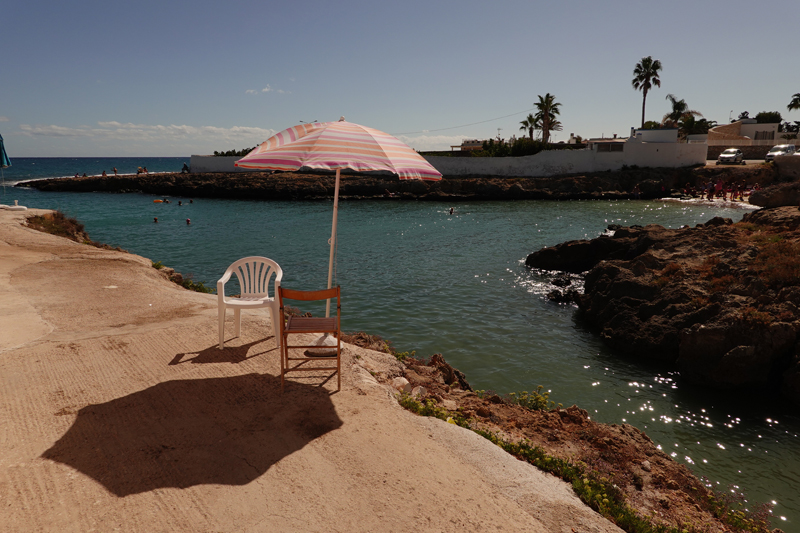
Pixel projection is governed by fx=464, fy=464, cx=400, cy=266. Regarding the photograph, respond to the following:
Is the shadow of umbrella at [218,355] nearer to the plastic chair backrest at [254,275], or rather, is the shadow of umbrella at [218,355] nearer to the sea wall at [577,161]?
the plastic chair backrest at [254,275]

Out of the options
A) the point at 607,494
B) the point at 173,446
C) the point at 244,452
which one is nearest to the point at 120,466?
the point at 173,446

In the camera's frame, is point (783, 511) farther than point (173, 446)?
Yes

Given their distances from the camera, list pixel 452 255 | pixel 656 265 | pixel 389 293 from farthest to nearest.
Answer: pixel 452 255, pixel 389 293, pixel 656 265

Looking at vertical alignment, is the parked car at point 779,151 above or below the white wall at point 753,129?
below

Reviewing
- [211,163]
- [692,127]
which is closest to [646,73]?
[692,127]

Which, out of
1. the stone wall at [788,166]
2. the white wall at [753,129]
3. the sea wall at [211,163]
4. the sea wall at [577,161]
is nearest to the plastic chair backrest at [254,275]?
the stone wall at [788,166]

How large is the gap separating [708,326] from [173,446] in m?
9.81

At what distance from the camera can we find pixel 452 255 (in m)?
22.6

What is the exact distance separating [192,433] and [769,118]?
304 feet

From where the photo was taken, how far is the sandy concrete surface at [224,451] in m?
3.46

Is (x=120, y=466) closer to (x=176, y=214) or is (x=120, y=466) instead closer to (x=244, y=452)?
(x=244, y=452)

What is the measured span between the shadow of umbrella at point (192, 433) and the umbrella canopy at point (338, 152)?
8.40 ft

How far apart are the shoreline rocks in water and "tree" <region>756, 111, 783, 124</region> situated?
241 feet

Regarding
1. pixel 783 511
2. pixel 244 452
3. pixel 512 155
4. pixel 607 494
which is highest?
pixel 512 155
